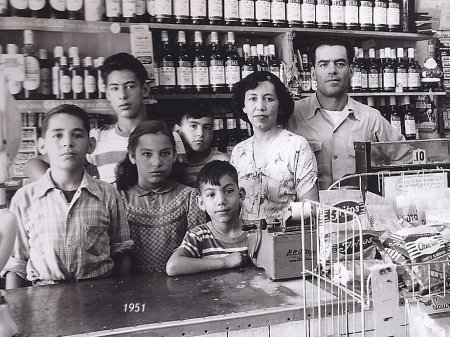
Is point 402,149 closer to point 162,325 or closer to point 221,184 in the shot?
point 221,184

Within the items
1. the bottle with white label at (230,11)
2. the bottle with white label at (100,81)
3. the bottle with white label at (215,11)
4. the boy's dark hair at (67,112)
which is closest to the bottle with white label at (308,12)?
the bottle with white label at (230,11)

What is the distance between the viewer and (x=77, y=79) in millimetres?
2828

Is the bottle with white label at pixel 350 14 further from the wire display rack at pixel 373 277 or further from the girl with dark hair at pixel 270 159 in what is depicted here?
the wire display rack at pixel 373 277

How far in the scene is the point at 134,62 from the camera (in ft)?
9.51

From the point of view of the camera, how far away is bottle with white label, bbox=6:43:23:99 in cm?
268

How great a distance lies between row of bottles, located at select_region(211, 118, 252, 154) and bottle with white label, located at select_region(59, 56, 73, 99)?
2.89 feet

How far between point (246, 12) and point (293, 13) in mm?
318

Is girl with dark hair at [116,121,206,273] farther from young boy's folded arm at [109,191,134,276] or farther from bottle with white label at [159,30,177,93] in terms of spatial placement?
bottle with white label at [159,30,177,93]

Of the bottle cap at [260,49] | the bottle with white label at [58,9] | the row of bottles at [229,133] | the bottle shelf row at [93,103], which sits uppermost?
the bottle with white label at [58,9]

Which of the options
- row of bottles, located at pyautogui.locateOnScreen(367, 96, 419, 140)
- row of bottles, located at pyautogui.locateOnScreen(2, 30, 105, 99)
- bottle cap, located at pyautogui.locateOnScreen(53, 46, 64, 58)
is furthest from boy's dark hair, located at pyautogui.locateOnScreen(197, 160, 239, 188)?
row of bottles, located at pyautogui.locateOnScreen(367, 96, 419, 140)

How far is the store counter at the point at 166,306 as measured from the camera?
1.58 m

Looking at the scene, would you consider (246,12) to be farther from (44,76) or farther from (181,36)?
(44,76)

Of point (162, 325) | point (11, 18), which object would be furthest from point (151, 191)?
point (162, 325)

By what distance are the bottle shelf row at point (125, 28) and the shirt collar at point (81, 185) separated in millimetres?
745
